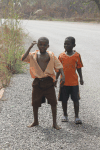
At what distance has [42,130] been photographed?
3.05 meters

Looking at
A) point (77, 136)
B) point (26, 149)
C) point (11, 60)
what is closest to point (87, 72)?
point (11, 60)

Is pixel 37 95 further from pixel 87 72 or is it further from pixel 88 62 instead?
pixel 88 62

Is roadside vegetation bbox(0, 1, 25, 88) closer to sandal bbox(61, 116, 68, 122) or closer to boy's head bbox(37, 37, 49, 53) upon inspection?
sandal bbox(61, 116, 68, 122)

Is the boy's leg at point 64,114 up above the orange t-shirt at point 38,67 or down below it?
below

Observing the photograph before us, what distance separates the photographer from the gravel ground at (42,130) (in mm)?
2676

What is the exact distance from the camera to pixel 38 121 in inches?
130

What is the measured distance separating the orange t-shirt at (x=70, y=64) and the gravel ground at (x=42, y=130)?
0.67 metres

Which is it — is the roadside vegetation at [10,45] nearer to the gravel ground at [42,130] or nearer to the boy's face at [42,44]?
the gravel ground at [42,130]

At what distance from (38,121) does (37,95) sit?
57 cm

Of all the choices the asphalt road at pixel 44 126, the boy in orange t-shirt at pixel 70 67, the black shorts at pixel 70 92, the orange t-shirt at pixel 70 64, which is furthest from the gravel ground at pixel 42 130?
the orange t-shirt at pixel 70 64

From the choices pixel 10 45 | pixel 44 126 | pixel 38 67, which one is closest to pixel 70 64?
pixel 38 67

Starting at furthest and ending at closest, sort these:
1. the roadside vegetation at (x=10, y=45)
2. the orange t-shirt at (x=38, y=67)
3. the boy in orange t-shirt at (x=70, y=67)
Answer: the roadside vegetation at (x=10, y=45)
the boy in orange t-shirt at (x=70, y=67)
the orange t-shirt at (x=38, y=67)

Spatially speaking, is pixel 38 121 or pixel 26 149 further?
pixel 38 121

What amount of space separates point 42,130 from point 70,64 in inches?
40.4
